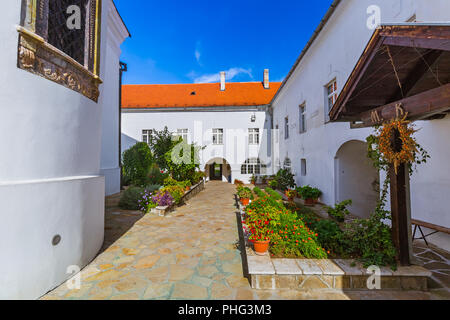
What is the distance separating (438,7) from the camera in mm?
3809

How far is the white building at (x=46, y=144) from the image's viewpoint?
252 cm

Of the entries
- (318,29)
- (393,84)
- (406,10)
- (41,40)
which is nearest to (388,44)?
(393,84)

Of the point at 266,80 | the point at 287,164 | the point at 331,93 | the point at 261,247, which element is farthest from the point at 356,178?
the point at 266,80

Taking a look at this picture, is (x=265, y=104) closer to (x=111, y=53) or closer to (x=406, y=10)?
(x=111, y=53)

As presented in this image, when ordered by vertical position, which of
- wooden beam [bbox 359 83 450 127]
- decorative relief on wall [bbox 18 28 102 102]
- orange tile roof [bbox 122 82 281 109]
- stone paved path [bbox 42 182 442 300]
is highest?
orange tile roof [bbox 122 82 281 109]

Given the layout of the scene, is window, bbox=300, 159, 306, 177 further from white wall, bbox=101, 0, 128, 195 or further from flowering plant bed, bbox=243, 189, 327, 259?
white wall, bbox=101, 0, 128, 195

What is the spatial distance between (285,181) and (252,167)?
21.9 ft

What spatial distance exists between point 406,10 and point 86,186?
740 centimetres

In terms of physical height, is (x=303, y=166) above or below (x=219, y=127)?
below

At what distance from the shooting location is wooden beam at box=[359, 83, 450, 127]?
7.88 ft

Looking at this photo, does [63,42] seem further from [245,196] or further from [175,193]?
[245,196]

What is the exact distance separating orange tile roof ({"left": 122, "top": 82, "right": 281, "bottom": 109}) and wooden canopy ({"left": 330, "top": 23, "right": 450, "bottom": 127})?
14.8m

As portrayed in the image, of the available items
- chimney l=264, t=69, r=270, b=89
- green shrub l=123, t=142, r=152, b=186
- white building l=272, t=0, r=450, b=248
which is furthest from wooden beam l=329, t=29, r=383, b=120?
chimney l=264, t=69, r=270, b=89

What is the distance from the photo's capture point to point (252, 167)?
732 inches
